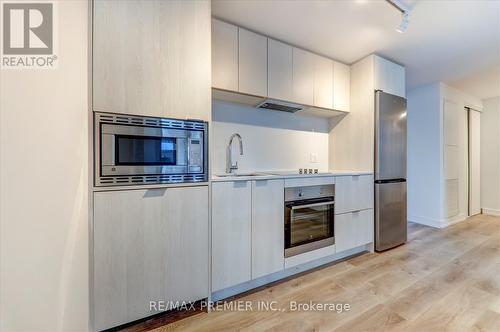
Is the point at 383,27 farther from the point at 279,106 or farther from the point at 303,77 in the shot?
the point at 279,106

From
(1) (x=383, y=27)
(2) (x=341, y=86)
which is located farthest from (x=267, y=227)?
(1) (x=383, y=27)

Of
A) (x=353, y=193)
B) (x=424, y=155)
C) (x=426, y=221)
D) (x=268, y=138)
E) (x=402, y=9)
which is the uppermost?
(x=402, y=9)

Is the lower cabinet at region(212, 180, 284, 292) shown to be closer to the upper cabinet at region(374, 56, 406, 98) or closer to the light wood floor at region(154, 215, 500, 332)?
the light wood floor at region(154, 215, 500, 332)

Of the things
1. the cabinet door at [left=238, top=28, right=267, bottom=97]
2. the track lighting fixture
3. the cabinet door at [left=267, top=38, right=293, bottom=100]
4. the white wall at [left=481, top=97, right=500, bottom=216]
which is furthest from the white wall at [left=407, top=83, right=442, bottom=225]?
the cabinet door at [left=238, top=28, right=267, bottom=97]

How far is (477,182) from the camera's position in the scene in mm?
4414

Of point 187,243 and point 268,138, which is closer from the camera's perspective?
point 187,243

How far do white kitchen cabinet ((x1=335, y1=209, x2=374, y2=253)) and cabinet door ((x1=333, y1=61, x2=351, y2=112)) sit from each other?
129 cm

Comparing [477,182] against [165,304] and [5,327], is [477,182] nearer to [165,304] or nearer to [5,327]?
[165,304]

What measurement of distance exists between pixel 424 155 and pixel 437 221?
3.65 feet

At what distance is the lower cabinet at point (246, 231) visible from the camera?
5.40 ft

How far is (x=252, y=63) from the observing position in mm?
2062

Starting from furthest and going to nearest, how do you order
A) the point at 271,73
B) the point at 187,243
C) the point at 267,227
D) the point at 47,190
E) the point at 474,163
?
the point at 474,163 < the point at 271,73 < the point at 267,227 < the point at 187,243 < the point at 47,190

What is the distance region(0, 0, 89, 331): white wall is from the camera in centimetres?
117

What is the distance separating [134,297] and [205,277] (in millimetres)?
454
